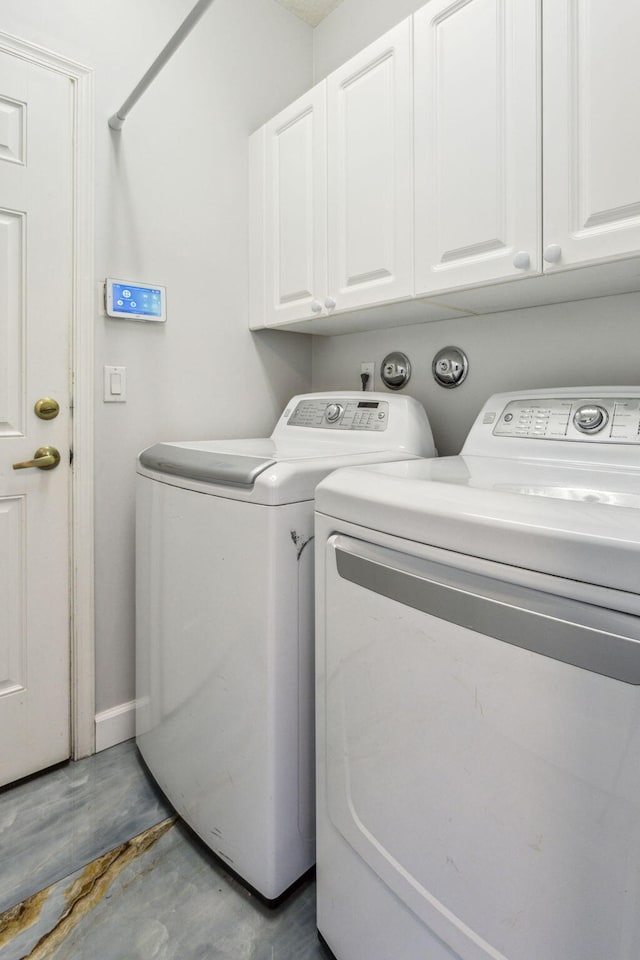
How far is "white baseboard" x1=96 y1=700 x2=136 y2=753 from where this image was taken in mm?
1662

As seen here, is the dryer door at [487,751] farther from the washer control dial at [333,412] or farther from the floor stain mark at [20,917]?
the washer control dial at [333,412]

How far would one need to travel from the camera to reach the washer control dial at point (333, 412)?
174 cm

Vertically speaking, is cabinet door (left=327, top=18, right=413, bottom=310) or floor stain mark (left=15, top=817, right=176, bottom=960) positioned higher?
cabinet door (left=327, top=18, right=413, bottom=310)

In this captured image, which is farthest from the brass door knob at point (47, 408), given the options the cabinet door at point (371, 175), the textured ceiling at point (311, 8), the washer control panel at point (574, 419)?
the textured ceiling at point (311, 8)

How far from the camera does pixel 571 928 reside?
0.61 metres

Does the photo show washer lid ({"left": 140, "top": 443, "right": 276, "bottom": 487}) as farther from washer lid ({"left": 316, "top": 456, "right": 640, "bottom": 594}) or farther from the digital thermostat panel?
the digital thermostat panel

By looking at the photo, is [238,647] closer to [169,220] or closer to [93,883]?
[93,883]

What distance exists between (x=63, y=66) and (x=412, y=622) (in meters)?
1.81

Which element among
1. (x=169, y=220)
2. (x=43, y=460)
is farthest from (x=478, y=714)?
(x=169, y=220)

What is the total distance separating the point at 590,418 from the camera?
119 cm

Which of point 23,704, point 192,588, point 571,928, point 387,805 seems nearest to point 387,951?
point 387,805

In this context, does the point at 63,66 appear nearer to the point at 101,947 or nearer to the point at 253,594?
the point at 253,594

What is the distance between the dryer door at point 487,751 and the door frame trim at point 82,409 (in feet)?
3.35

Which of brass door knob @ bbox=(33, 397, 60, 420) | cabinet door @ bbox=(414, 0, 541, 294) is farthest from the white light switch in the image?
cabinet door @ bbox=(414, 0, 541, 294)
